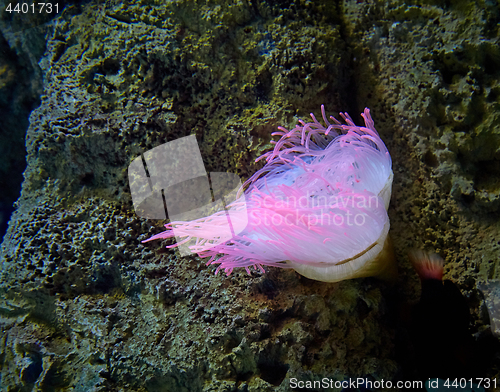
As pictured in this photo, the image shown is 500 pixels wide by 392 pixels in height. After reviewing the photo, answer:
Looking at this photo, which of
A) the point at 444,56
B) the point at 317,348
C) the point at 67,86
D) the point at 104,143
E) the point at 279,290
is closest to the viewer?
the point at 317,348

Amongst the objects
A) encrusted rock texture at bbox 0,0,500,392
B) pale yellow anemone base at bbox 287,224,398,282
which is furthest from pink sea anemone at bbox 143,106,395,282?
encrusted rock texture at bbox 0,0,500,392

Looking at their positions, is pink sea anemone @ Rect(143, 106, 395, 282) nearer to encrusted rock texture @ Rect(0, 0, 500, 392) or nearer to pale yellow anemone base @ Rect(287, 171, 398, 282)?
pale yellow anemone base @ Rect(287, 171, 398, 282)

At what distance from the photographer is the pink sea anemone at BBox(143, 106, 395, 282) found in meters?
1.29

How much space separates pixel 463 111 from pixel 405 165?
37 cm

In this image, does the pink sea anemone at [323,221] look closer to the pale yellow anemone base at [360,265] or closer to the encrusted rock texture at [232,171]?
the pale yellow anemone base at [360,265]

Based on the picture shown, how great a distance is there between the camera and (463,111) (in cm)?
154

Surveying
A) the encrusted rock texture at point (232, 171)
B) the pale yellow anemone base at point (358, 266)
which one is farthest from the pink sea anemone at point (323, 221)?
the encrusted rock texture at point (232, 171)

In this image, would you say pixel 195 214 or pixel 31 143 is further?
pixel 31 143

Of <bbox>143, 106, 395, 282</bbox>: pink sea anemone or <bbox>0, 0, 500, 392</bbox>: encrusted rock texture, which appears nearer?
<bbox>143, 106, 395, 282</bbox>: pink sea anemone

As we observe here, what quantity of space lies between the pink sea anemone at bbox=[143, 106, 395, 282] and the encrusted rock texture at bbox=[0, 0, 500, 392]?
0.17 meters

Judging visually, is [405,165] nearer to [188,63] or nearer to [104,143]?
[188,63]

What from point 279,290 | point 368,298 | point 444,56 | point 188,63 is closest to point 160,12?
point 188,63

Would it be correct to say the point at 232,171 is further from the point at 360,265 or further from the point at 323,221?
the point at 360,265

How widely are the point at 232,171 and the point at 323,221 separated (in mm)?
665
